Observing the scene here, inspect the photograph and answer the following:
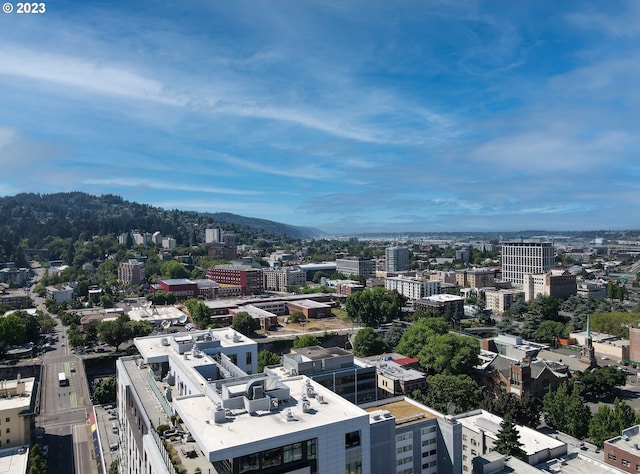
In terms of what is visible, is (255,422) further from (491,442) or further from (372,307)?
(372,307)

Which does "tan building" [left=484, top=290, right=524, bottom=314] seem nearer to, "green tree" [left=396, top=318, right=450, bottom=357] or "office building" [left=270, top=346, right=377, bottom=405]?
"green tree" [left=396, top=318, right=450, bottom=357]

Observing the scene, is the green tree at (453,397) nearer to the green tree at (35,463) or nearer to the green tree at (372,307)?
the green tree at (35,463)

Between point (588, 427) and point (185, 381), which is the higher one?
point (185, 381)

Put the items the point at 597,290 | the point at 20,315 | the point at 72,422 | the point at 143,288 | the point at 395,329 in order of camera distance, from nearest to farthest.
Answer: the point at 72,422
the point at 395,329
the point at 20,315
the point at 597,290
the point at 143,288

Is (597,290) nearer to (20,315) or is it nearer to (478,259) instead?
(478,259)

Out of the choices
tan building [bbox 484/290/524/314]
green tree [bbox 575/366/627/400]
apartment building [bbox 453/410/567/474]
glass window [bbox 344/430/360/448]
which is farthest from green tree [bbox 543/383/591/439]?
tan building [bbox 484/290/524/314]

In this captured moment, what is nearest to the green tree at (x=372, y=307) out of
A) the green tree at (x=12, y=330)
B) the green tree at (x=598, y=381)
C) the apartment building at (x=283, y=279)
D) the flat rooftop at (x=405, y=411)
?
the green tree at (x=598, y=381)

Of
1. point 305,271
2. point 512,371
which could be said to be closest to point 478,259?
point 305,271
